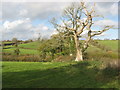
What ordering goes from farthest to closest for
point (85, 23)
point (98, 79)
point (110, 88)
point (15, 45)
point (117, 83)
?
point (15, 45)
point (85, 23)
point (98, 79)
point (117, 83)
point (110, 88)

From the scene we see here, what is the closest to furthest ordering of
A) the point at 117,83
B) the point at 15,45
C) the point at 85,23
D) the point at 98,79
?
the point at 117,83
the point at 98,79
the point at 85,23
the point at 15,45

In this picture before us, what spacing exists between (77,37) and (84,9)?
402 centimetres

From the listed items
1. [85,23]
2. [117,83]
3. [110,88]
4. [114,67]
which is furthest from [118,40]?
[85,23]

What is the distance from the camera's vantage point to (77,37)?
68.9 ft

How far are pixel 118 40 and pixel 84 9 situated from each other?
15482 mm

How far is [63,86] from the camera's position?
546cm

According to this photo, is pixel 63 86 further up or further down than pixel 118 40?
further down

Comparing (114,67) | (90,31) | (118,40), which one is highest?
(90,31)

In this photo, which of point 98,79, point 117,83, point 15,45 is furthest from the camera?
point 15,45

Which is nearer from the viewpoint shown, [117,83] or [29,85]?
[29,85]

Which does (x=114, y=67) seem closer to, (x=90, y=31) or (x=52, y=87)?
(x=52, y=87)

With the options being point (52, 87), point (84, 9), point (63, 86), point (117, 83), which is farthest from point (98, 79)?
point (84, 9)

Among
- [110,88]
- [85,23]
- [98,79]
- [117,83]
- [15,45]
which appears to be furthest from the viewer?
[15,45]

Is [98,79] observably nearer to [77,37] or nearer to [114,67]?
[114,67]
